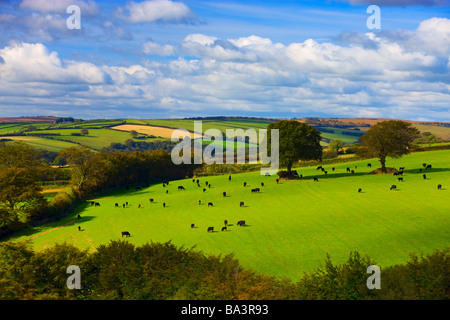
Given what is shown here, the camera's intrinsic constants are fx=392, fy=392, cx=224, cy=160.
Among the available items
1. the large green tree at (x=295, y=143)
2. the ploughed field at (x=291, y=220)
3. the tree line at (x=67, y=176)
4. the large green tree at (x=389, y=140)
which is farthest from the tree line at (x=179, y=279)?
the large green tree at (x=389, y=140)

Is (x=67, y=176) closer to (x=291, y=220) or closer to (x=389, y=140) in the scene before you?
(x=291, y=220)

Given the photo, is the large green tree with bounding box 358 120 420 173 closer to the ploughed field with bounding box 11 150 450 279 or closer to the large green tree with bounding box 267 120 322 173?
the ploughed field with bounding box 11 150 450 279

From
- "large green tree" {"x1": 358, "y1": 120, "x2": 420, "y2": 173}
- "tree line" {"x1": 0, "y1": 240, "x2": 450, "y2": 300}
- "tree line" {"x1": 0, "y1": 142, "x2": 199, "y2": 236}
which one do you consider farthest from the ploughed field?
"tree line" {"x1": 0, "y1": 240, "x2": 450, "y2": 300}

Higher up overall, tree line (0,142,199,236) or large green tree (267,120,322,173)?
large green tree (267,120,322,173)

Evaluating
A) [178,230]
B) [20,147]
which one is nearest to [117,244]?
[178,230]

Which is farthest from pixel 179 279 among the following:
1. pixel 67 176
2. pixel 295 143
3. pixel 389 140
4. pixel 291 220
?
pixel 67 176

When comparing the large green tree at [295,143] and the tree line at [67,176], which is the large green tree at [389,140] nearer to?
the large green tree at [295,143]

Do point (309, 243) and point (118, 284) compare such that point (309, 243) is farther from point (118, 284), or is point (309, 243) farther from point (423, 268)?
point (118, 284)
